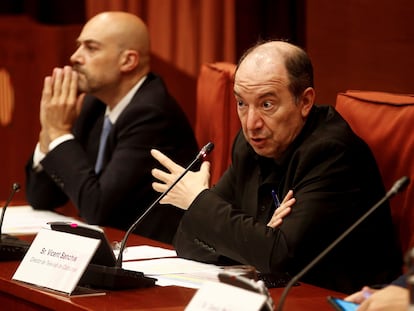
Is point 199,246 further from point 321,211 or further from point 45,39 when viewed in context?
point 45,39

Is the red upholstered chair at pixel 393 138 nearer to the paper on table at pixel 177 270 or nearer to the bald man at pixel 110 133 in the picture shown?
the paper on table at pixel 177 270

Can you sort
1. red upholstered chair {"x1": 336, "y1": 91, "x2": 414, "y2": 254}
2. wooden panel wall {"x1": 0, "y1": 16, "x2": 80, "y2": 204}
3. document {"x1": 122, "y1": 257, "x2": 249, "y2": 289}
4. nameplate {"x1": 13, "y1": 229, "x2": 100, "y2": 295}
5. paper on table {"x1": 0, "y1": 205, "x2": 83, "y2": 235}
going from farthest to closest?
1. wooden panel wall {"x1": 0, "y1": 16, "x2": 80, "y2": 204}
2. paper on table {"x1": 0, "y1": 205, "x2": 83, "y2": 235}
3. red upholstered chair {"x1": 336, "y1": 91, "x2": 414, "y2": 254}
4. document {"x1": 122, "y1": 257, "x2": 249, "y2": 289}
5. nameplate {"x1": 13, "y1": 229, "x2": 100, "y2": 295}

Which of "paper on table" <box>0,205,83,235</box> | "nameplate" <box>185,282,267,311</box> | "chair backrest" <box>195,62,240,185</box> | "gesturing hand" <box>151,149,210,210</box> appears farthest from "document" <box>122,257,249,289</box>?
"chair backrest" <box>195,62,240,185</box>

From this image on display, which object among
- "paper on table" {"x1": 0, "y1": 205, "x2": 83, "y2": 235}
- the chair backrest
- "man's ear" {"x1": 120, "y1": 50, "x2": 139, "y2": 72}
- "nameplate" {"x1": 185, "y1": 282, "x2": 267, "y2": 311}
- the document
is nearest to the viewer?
"nameplate" {"x1": 185, "y1": 282, "x2": 267, "y2": 311}

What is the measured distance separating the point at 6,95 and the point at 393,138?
3502 mm

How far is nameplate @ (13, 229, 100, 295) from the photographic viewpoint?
2.50 m

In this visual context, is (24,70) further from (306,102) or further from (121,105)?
(306,102)

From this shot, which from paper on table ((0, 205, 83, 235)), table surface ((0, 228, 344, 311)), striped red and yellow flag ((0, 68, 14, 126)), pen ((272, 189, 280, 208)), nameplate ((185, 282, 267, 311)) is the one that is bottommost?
striped red and yellow flag ((0, 68, 14, 126))

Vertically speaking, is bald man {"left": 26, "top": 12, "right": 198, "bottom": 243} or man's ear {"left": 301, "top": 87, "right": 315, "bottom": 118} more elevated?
man's ear {"left": 301, "top": 87, "right": 315, "bottom": 118}

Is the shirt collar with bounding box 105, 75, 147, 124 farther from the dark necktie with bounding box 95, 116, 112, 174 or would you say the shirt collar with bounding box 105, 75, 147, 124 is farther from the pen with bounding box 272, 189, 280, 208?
the pen with bounding box 272, 189, 280, 208

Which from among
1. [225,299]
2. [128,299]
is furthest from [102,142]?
[225,299]

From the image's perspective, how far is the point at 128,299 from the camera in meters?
2.47

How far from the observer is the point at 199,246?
304 centimetres

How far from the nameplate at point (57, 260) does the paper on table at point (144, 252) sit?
0.39 meters
